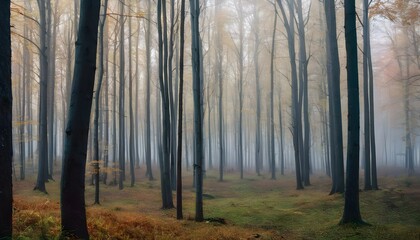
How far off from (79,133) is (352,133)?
7.54 metres

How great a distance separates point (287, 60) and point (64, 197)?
28948 mm

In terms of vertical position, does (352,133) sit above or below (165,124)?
below

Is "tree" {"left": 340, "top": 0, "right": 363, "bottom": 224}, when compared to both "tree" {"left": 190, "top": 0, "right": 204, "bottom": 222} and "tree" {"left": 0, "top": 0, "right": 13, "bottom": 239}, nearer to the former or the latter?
"tree" {"left": 190, "top": 0, "right": 204, "bottom": 222}

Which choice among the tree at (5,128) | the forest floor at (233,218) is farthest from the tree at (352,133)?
the tree at (5,128)

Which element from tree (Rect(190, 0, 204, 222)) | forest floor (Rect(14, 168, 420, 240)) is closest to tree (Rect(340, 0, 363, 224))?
forest floor (Rect(14, 168, 420, 240))

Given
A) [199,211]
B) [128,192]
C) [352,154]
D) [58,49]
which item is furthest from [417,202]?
[58,49]

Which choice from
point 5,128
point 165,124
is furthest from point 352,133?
point 5,128

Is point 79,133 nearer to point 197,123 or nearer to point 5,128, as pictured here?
point 5,128

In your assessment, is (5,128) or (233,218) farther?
(233,218)

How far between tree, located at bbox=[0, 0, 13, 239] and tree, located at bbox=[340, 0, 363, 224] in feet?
28.1

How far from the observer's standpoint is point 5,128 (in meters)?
4.41

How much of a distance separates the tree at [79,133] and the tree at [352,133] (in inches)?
289

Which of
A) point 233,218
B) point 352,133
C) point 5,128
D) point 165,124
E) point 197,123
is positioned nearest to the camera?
point 5,128

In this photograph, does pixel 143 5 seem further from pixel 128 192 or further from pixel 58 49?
pixel 128 192
